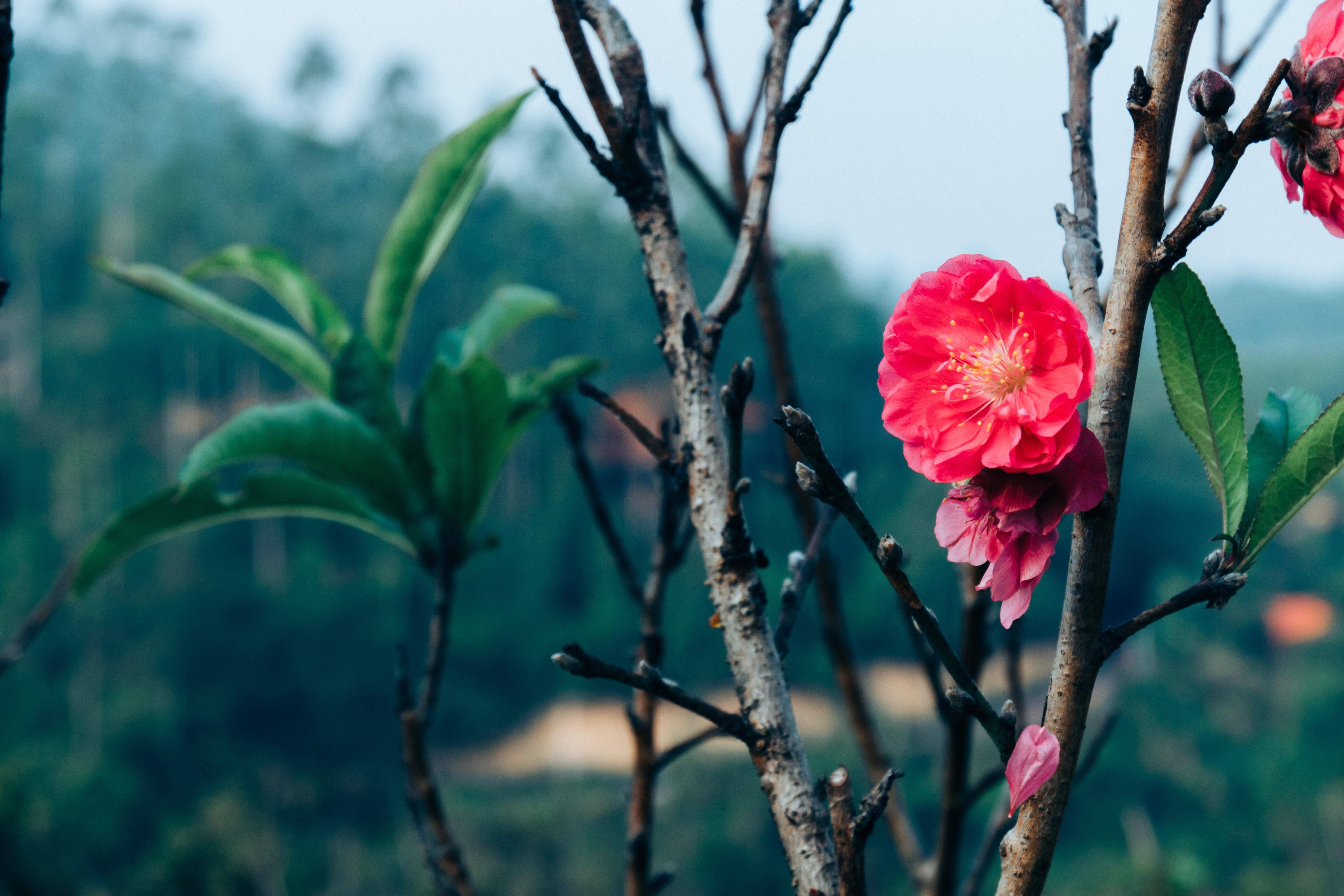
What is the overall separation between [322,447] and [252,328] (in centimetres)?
17

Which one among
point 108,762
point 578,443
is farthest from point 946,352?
point 108,762

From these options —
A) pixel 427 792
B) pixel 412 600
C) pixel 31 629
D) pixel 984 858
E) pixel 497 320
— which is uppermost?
pixel 412 600

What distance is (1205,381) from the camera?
303mm

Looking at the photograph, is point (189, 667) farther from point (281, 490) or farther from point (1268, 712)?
point (1268, 712)

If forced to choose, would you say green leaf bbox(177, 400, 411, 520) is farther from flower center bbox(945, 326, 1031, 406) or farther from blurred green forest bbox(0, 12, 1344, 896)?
blurred green forest bbox(0, 12, 1344, 896)

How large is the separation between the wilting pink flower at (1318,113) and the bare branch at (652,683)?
0.86 ft

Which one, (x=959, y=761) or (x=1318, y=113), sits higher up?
(x=1318, y=113)

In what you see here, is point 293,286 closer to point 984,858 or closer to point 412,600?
point 984,858

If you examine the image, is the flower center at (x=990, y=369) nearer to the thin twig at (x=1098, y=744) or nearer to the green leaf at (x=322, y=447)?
the thin twig at (x=1098, y=744)

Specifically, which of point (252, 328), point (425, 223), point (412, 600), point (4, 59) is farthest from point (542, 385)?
point (412, 600)

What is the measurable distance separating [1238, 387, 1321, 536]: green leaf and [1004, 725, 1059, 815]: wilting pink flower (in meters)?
0.14

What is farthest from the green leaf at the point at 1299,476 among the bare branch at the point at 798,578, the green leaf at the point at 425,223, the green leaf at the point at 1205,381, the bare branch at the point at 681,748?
the green leaf at the point at 425,223

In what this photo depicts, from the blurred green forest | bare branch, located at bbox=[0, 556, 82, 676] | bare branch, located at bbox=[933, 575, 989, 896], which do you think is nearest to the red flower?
bare branch, located at bbox=[933, 575, 989, 896]

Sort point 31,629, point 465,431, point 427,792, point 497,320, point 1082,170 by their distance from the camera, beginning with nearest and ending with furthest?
point 1082,170
point 31,629
point 427,792
point 465,431
point 497,320
